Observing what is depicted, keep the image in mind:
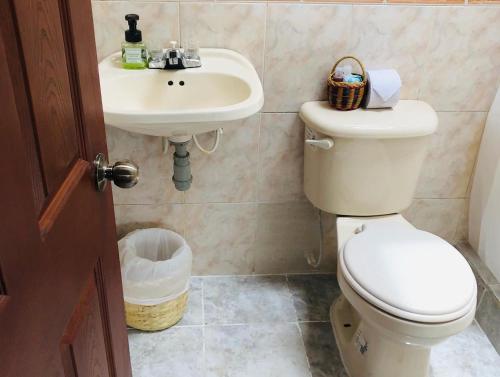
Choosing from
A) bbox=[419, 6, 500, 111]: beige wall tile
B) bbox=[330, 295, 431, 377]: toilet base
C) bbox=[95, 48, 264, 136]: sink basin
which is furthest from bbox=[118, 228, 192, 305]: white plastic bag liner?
bbox=[419, 6, 500, 111]: beige wall tile

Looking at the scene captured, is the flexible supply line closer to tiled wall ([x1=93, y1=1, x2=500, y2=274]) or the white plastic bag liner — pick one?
tiled wall ([x1=93, y1=1, x2=500, y2=274])

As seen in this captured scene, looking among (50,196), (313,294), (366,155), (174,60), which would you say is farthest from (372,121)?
(50,196)

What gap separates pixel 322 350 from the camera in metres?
1.73

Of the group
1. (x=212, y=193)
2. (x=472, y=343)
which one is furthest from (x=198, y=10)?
(x=472, y=343)

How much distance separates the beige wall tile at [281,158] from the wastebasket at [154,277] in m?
0.37

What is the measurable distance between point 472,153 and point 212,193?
0.95 metres

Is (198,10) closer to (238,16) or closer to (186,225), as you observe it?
(238,16)

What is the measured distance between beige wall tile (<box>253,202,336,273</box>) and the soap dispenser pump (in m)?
0.69

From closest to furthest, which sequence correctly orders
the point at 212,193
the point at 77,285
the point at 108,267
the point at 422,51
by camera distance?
the point at 77,285 → the point at 108,267 → the point at 422,51 → the point at 212,193

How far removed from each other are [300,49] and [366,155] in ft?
1.30

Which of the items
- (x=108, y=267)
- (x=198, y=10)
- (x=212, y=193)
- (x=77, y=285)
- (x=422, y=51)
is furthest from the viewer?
(x=212, y=193)

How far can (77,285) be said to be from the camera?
77 centimetres

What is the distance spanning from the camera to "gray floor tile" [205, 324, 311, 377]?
165 centimetres

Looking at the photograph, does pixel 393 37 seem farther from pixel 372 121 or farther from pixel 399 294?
pixel 399 294
